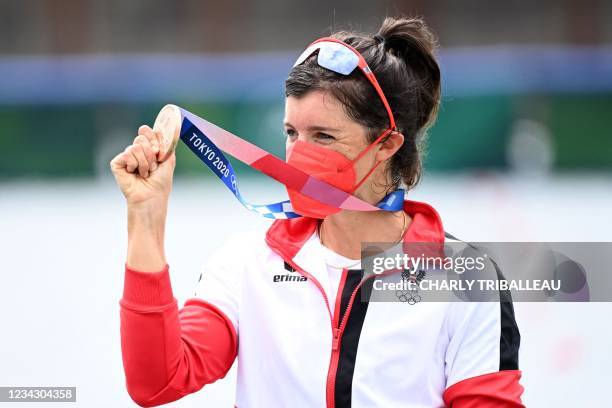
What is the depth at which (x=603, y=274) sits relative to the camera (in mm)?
3012

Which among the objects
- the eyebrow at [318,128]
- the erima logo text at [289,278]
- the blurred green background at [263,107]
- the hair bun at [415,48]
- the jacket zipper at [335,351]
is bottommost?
the jacket zipper at [335,351]

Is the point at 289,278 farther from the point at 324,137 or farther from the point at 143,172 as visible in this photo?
the point at 143,172

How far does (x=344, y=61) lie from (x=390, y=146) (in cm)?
26

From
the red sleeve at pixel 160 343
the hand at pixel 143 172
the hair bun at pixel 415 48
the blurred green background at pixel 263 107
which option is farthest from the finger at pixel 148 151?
the blurred green background at pixel 263 107

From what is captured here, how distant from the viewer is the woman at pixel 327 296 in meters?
1.88

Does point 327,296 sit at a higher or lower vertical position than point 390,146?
lower

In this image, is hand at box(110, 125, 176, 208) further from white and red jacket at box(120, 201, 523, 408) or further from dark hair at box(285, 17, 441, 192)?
dark hair at box(285, 17, 441, 192)

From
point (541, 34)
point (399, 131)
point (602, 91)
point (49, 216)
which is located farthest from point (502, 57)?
point (399, 131)

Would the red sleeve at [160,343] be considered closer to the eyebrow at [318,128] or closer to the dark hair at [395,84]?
the eyebrow at [318,128]

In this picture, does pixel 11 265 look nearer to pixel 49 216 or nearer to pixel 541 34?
pixel 49 216

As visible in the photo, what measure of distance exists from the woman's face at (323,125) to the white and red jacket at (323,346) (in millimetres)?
283

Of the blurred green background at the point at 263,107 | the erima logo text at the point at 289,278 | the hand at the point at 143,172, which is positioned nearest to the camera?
the hand at the point at 143,172

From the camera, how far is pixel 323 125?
217 centimetres

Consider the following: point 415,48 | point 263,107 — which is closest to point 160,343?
point 415,48
